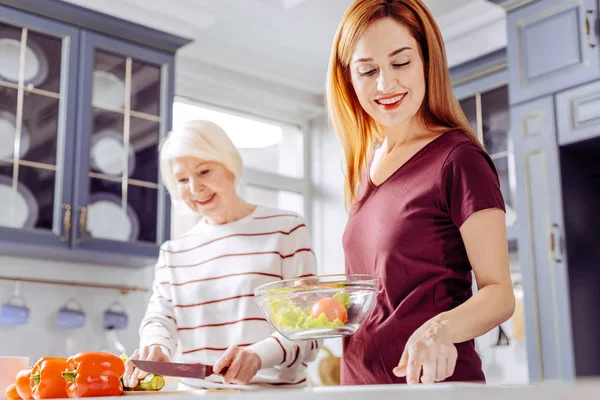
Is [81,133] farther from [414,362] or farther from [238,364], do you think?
[414,362]

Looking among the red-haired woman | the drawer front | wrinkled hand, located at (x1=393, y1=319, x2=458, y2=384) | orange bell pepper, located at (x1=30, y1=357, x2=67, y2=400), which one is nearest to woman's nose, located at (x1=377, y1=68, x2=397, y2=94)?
the red-haired woman

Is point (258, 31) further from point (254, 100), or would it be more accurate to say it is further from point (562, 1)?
point (562, 1)

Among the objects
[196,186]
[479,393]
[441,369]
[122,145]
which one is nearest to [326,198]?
[122,145]

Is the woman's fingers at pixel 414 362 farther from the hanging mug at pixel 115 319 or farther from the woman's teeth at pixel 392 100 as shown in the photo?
the hanging mug at pixel 115 319

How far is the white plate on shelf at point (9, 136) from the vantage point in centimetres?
290

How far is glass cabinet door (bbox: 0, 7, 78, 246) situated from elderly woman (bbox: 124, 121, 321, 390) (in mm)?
1222

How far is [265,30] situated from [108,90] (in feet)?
3.16

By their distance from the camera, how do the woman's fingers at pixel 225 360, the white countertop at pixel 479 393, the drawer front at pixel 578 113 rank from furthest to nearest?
the drawer front at pixel 578 113 < the woman's fingers at pixel 225 360 < the white countertop at pixel 479 393

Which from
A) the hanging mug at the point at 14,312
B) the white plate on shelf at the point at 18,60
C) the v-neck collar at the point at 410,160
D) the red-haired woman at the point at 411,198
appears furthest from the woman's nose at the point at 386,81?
the hanging mug at the point at 14,312

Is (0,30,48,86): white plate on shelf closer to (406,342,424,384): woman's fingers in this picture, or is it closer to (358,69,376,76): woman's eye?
(358,69,376,76): woman's eye

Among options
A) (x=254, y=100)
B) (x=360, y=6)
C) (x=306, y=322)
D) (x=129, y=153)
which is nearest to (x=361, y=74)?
(x=360, y=6)

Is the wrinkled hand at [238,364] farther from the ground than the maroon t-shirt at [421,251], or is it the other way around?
the maroon t-shirt at [421,251]

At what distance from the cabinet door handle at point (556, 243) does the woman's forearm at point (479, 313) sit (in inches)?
77.9

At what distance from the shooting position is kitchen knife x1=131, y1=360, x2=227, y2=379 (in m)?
1.08
